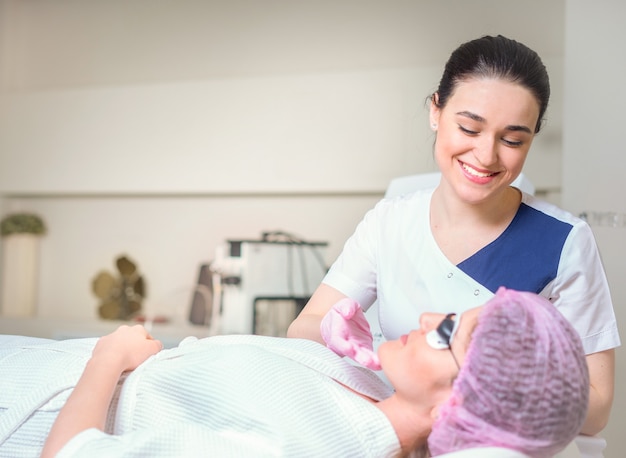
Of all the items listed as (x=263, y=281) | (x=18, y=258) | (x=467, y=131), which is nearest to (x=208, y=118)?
(x=263, y=281)

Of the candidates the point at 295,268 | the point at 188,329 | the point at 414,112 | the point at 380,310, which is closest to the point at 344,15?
the point at 414,112

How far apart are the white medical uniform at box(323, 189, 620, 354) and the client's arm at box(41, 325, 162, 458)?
0.46 metres

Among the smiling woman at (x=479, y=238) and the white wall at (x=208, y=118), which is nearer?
the smiling woman at (x=479, y=238)

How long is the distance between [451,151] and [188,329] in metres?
2.24

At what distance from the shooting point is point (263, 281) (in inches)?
105

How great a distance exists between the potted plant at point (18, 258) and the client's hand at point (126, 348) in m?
3.05

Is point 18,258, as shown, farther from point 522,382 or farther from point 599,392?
point 522,382

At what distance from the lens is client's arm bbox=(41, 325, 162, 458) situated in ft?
3.26

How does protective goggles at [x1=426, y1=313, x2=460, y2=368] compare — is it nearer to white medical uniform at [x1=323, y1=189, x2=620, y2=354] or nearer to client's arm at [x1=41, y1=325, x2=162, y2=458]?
white medical uniform at [x1=323, y1=189, x2=620, y2=354]

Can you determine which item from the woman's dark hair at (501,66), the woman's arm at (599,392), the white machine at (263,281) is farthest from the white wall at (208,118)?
the woman's arm at (599,392)

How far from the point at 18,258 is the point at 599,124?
3179 mm

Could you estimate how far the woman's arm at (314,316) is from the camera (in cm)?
140

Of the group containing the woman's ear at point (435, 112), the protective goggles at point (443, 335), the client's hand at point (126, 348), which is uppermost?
the woman's ear at point (435, 112)

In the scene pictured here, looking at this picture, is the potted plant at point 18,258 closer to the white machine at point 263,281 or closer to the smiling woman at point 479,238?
the white machine at point 263,281
